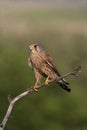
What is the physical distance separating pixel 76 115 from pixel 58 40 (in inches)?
1434

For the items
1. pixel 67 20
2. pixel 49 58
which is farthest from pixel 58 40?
pixel 49 58

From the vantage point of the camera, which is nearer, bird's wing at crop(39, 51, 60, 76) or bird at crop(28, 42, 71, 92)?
bird at crop(28, 42, 71, 92)

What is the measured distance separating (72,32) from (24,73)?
1537 inches

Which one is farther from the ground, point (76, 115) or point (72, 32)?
point (76, 115)

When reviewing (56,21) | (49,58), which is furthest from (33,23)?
(49,58)

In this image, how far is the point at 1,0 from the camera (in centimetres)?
8094

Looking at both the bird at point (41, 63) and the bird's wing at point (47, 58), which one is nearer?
the bird at point (41, 63)

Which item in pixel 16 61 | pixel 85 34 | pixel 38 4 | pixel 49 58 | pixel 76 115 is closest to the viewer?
pixel 49 58

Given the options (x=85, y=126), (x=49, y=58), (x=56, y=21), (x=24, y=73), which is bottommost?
(x=56, y=21)

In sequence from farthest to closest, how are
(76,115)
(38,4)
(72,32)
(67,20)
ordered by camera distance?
1. (38,4)
2. (67,20)
3. (72,32)
4. (76,115)

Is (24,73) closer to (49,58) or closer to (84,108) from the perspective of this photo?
(84,108)

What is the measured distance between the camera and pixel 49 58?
43.9 feet

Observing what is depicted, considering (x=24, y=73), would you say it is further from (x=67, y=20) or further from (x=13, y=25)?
→ (x=67, y=20)

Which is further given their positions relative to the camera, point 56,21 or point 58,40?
point 56,21
